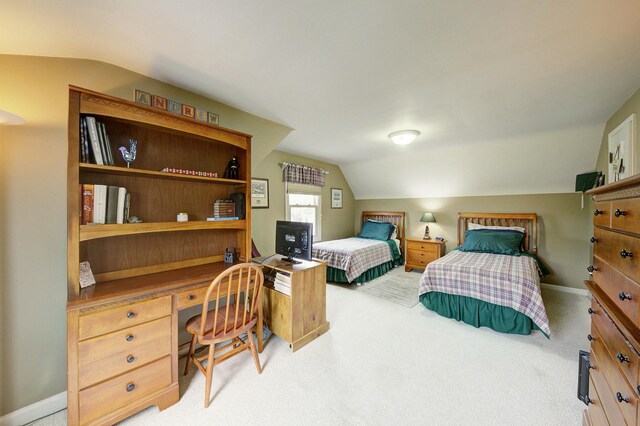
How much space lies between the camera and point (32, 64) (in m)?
1.53

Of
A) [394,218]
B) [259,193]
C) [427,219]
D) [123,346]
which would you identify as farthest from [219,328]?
[394,218]

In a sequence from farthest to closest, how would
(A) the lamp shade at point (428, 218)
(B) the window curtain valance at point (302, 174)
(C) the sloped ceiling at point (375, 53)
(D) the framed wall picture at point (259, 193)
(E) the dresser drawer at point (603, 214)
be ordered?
(A) the lamp shade at point (428, 218) → (B) the window curtain valance at point (302, 174) → (D) the framed wall picture at point (259, 193) → (C) the sloped ceiling at point (375, 53) → (E) the dresser drawer at point (603, 214)

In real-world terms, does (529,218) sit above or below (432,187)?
below

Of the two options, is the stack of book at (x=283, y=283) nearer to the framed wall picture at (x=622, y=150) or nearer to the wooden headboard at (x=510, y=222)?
the framed wall picture at (x=622, y=150)

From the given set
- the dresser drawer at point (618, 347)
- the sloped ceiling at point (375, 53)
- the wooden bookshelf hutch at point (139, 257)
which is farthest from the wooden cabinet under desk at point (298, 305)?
the dresser drawer at point (618, 347)

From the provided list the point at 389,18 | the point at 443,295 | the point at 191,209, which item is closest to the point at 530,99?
the point at 389,18

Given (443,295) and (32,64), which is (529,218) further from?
(32,64)

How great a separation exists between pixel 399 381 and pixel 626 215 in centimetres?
173

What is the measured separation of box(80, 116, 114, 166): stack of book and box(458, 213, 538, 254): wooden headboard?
17.6 ft

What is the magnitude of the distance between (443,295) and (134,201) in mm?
3454

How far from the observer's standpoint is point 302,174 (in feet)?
15.1

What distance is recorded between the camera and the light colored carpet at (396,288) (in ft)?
11.4

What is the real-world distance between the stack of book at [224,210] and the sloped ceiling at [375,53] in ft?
3.31

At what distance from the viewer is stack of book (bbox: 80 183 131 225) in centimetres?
157
